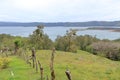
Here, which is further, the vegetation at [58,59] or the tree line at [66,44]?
the tree line at [66,44]

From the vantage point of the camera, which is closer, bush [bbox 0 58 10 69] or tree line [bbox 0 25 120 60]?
bush [bbox 0 58 10 69]

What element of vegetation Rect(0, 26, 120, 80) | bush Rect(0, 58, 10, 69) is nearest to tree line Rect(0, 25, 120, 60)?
vegetation Rect(0, 26, 120, 80)

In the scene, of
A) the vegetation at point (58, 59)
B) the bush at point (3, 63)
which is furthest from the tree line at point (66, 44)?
the bush at point (3, 63)

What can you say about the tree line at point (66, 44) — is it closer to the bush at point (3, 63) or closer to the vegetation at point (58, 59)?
the vegetation at point (58, 59)

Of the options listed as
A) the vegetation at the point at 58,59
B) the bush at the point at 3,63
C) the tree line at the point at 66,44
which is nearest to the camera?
the vegetation at the point at 58,59

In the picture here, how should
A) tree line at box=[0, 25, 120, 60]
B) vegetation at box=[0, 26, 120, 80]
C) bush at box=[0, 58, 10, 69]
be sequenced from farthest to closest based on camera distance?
tree line at box=[0, 25, 120, 60] < bush at box=[0, 58, 10, 69] < vegetation at box=[0, 26, 120, 80]

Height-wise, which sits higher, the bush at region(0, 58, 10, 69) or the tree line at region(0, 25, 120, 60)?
the bush at region(0, 58, 10, 69)

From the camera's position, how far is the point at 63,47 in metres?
86.2

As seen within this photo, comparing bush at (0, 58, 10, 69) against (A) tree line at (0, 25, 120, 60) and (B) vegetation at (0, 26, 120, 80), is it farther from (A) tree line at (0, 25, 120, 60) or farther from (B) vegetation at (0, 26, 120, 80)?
(A) tree line at (0, 25, 120, 60)

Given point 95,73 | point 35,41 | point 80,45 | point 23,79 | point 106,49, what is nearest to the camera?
point 23,79

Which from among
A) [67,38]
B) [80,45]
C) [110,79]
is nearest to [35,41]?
[67,38]

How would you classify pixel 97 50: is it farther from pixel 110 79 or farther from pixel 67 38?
pixel 110 79

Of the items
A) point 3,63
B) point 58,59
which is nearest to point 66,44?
point 58,59

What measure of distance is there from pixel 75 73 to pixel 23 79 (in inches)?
257
